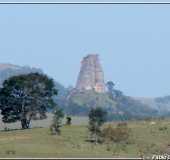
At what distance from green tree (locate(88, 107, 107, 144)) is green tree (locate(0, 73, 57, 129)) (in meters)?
20.2

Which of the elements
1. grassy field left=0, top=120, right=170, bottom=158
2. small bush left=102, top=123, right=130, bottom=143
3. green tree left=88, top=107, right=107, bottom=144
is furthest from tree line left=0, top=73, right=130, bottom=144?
Result: small bush left=102, top=123, right=130, bottom=143

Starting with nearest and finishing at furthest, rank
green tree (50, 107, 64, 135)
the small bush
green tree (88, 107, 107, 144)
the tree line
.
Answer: the small bush < green tree (88, 107, 107, 144) < green tree (50, 107, 64, 135) < the tree line

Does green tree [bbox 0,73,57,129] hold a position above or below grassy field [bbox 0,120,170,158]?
above

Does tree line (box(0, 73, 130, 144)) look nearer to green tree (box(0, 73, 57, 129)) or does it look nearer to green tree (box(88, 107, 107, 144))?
green tree (box(0, 73, 57, 129))

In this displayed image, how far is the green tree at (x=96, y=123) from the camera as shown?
67188 mm

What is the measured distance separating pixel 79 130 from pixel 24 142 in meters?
12.3

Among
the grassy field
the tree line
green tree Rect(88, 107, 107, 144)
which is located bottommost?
the grassy field

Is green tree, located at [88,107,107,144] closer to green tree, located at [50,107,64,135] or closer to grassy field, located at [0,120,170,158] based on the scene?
grassy field, located at [0,120,170,158]

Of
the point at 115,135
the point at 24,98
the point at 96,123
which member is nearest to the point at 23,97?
the point at 24,98

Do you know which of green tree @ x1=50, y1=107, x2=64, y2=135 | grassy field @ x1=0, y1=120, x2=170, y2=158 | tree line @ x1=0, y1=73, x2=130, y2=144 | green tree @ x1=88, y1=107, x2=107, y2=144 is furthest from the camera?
tree line @ x1=0, y1=73, x2=130, y2=144

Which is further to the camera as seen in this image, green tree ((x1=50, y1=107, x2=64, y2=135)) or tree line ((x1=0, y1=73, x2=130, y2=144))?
tree line ((x1=0, y1=73, x2=130, y2=144))

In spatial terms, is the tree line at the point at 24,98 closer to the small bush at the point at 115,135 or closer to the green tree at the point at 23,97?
the green tree at the point at 23,97

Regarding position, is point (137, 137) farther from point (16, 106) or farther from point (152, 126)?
point (16, 106)

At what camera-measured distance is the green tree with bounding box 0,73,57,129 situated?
89750 mm
